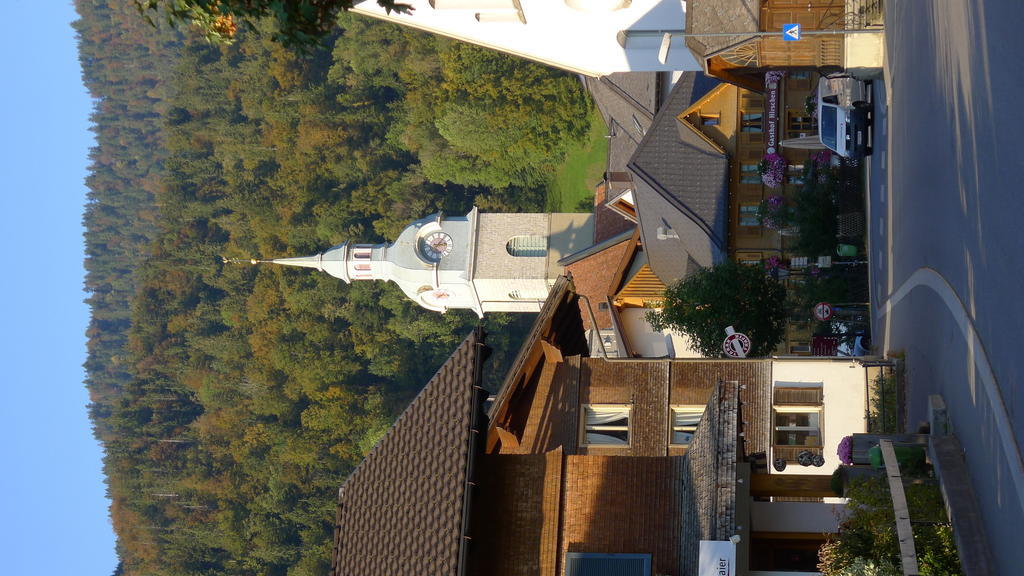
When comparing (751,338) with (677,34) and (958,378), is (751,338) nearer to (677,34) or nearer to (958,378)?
(677,34)

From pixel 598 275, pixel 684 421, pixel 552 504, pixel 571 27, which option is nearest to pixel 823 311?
pixel 684 421

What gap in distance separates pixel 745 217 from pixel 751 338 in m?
6.36

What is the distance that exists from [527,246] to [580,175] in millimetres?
18197

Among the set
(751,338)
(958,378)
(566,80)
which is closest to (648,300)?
(751,338)

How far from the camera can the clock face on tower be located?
65625mm

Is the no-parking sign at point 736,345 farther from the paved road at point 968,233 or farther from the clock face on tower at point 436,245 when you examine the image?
the clock face on tower at point 436,245

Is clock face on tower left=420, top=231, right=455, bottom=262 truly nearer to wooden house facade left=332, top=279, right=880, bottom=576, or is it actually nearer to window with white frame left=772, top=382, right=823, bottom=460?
window with white frame left=772, top=382, right=823, bottom=460

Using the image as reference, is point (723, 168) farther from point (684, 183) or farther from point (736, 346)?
point (736, 346)

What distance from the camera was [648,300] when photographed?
167 feet

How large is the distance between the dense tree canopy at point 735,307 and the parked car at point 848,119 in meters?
6.56

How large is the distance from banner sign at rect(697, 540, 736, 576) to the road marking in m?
4.80

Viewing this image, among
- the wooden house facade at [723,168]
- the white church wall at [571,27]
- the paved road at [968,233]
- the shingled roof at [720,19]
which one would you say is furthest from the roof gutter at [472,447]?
the wooden house facade at [723,168]

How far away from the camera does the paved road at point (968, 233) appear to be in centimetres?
1568

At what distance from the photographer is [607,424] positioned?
31.0m
